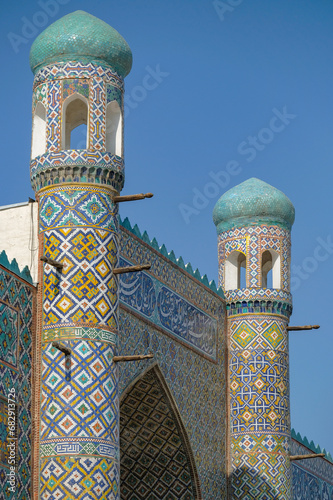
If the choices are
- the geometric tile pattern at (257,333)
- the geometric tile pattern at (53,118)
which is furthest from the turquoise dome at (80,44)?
the geometric tile pattern at (257,333)

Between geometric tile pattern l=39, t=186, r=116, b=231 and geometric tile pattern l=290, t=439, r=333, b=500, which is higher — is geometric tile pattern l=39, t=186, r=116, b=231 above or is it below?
above

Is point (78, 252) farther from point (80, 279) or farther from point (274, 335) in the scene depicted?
point (274, 335)

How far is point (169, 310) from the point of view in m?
14.0

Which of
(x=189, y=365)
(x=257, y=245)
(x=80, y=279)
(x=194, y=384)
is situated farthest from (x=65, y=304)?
(x=257, y=245)

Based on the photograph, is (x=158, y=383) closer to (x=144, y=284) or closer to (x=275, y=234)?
(x=144, y=284)

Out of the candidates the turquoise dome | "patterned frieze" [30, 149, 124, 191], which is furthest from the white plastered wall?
the turquoise dome

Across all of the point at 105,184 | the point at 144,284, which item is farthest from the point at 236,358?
the point at 105,184

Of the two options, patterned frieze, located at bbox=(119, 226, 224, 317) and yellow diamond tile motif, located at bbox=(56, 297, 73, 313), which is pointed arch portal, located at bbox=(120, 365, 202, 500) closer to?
patterned frieze, located at bbox=(119, 226, 224, 317)

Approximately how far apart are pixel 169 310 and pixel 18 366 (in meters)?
3.20

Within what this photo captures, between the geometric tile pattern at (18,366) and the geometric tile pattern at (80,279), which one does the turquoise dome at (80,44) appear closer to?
the geometric tile pattern at (80,279)

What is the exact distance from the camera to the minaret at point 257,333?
1510cm

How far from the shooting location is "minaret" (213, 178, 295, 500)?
1510 centimetres

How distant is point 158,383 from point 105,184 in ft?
9.15

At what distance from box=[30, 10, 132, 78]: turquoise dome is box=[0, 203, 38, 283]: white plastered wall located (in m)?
1.50
